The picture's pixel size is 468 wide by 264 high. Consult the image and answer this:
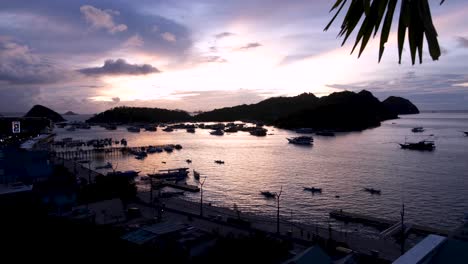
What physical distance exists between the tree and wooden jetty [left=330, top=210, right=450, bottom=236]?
14.8m

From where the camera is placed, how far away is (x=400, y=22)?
83 cm

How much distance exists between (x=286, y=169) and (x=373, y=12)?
29396mm

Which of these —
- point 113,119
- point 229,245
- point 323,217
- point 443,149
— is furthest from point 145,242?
point 113,119

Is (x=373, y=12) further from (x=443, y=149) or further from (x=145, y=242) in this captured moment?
(x=443, y=149)

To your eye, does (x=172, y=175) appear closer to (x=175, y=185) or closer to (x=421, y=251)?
(x=175, y=185)

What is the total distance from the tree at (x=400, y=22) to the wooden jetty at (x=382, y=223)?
48.4 ft

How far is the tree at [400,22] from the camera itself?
2.50 ft

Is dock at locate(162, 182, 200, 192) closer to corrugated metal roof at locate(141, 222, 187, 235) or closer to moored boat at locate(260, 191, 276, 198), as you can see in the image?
moored boat at locate(260, 191, 276, 198)

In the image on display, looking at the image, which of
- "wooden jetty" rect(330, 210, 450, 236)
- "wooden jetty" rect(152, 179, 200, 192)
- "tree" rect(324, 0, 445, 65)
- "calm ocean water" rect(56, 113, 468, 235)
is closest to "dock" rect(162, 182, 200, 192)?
"wooden jetty" rect(152, 179, 200, 192)

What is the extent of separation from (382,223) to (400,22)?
16.2 m

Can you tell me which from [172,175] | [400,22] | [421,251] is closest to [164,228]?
[421,251]

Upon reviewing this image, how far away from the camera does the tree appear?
761 millimetres

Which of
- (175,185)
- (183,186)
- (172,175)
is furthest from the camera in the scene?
(172,175)

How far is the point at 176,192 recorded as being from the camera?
2222cm
